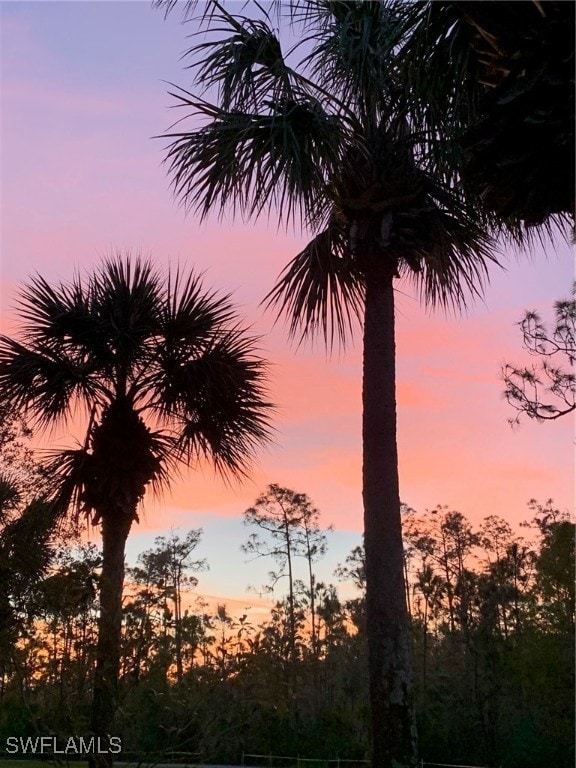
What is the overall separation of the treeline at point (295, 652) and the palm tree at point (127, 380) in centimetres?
113

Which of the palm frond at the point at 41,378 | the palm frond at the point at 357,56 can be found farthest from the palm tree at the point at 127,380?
the palm frond at the point at 357,56

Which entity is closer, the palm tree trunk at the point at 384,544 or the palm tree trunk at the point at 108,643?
the palm tree trunk at the point at 384,544

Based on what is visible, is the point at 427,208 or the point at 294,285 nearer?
the point at 427,208

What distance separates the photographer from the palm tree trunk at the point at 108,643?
7.05 meters

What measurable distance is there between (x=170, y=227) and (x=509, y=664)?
1354 cm

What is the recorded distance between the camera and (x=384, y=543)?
671 cm

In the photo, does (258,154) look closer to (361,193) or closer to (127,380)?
(361,193)

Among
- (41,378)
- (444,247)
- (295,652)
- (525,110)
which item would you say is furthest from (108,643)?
(295,652)

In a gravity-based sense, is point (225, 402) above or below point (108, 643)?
above

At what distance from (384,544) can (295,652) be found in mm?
22836

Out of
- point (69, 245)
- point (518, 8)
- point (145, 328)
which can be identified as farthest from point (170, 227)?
point (518, 8)

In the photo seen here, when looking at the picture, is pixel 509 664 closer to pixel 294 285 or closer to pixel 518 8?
pixel 294 285

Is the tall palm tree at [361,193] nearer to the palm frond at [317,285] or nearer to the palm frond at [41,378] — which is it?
the palm frond at [317,285]

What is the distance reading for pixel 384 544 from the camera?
671 cm
